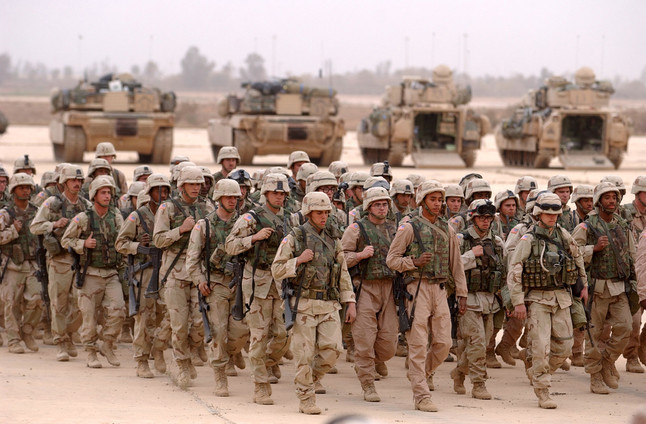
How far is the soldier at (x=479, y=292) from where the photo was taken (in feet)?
37.0

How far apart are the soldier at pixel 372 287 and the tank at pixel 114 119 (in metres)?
22.9

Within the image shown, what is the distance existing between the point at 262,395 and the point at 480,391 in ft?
6.56

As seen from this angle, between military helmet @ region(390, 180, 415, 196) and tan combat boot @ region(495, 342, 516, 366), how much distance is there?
80.0 inches

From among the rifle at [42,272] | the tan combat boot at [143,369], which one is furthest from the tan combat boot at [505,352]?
the rifle at [42,272]

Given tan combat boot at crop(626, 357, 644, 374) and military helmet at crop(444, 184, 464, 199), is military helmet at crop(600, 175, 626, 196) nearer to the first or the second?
military helmet at crop(444, 184, 464, 199)

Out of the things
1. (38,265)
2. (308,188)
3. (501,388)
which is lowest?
(501,388)

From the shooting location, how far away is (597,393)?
1165 centimetres

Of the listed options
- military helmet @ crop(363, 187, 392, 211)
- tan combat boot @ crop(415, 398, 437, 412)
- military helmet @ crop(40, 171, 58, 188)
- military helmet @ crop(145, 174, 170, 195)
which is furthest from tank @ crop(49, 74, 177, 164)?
tan combat boot @ crop(415, 398, 437, 412)

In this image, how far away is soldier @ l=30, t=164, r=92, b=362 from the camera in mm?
12945

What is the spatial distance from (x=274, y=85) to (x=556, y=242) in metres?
24.4

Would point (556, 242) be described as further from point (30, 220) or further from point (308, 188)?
point (30, 220)

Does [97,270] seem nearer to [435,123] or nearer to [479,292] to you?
[479,292]

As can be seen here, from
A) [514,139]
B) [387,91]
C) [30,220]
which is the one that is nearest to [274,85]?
[387,91]

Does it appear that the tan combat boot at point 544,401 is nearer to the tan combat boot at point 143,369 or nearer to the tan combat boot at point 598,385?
the tan combat boot at point 598,385
